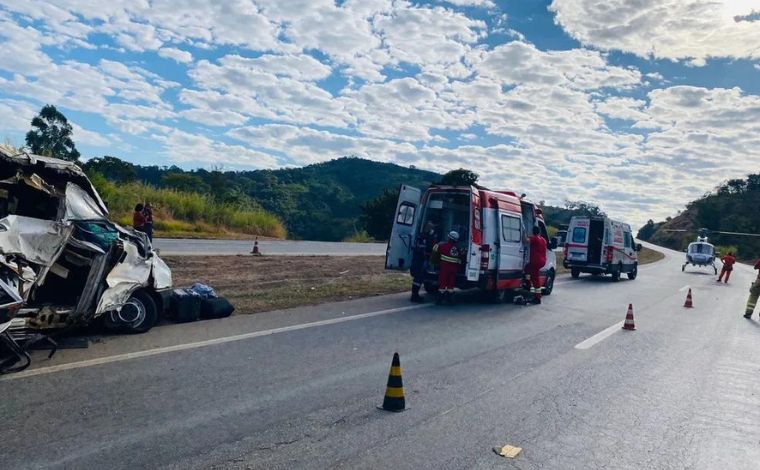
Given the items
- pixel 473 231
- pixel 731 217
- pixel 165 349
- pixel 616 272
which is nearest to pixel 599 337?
pixel 473 231

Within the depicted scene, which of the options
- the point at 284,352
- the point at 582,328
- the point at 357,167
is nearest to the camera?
the point at 284,352

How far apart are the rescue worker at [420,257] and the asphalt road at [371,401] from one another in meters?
3.24

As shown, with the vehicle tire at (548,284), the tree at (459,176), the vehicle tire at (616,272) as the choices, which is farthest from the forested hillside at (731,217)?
the vehicle tire at (548,284)

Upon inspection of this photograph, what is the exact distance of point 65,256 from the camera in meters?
7.39

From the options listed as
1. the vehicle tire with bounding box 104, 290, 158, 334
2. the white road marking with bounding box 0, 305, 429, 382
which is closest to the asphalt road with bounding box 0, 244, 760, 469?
the white road marking with bounding box 0, 305, 429, 382

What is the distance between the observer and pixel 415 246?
13.6 meters

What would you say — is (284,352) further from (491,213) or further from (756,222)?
(756,222)

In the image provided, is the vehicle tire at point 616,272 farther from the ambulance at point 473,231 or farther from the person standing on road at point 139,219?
the person standing on road at point 139,219

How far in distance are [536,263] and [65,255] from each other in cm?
1042

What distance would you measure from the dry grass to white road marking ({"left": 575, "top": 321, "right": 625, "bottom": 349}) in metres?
5.14

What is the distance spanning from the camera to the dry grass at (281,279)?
12297mm

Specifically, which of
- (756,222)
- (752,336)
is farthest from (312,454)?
(756,222)

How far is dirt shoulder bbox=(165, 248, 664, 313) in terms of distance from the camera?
484 inches

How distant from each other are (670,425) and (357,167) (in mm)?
103640
